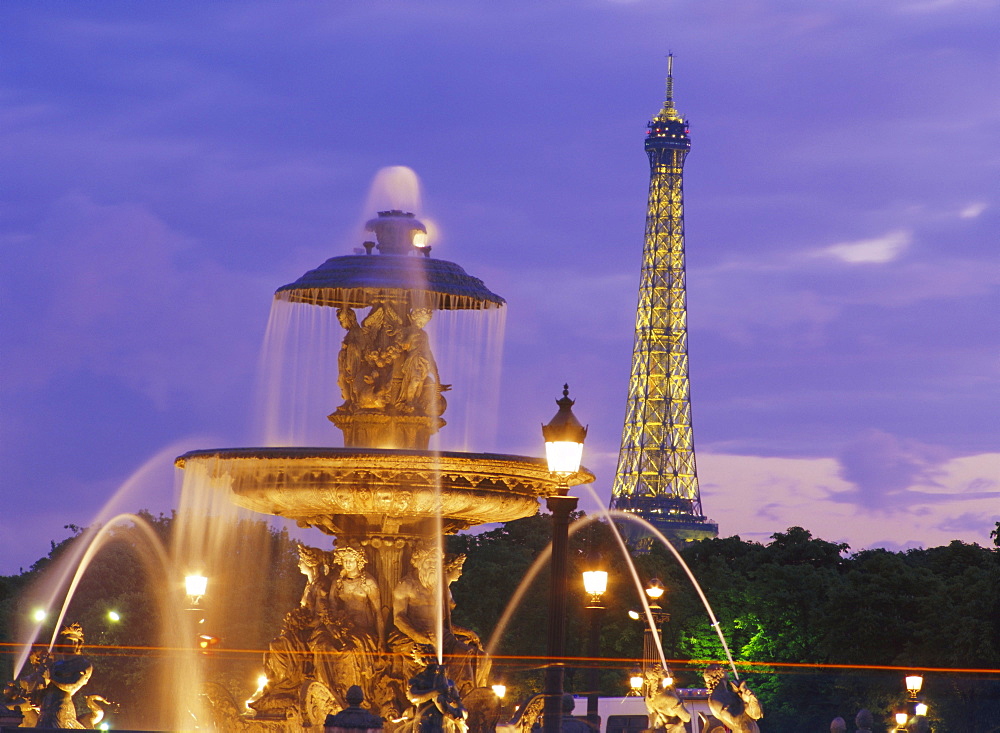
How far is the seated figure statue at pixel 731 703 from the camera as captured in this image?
55.2 ft

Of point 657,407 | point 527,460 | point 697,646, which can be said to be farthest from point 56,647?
point 657,407

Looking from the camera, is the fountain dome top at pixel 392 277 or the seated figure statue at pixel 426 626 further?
the fountain dome top at pixel 392 277

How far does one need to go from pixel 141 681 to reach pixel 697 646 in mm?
19199

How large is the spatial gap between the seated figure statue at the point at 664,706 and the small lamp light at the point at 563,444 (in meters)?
5.82

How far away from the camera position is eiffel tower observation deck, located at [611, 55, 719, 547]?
14250 cm

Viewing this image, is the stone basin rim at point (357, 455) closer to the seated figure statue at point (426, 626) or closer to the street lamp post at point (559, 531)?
the seated figure statue at point (426, 626)

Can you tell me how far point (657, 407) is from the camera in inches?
5664

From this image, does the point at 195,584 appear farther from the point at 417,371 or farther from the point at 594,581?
the point at 594,581

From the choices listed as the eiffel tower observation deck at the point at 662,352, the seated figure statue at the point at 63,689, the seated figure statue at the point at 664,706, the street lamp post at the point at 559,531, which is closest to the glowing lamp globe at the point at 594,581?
the seated figure statue at the point at 664,706

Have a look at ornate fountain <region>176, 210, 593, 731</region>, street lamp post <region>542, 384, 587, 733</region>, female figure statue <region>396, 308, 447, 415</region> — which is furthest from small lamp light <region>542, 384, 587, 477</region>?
female figure statue <region>396, 308, 447, 415</region>

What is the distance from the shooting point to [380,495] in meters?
19.5

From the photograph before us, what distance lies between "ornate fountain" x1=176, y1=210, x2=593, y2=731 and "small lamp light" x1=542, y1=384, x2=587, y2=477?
13.0 feet

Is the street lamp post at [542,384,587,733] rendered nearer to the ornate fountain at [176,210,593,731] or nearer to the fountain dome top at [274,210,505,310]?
the ornate fountain at [176,210,593,731]

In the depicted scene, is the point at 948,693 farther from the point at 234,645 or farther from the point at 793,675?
the point at 234,645
